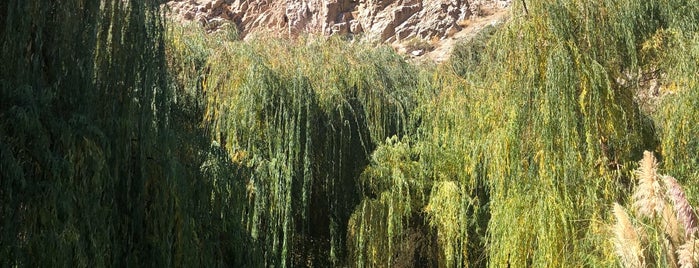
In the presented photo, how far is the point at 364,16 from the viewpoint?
23.5m

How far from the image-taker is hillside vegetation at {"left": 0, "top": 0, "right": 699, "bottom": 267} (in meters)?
4.04

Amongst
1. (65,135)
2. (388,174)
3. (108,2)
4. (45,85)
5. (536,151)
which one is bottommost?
(388,174)

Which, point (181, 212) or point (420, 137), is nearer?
point (181, 212)

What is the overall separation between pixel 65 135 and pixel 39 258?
72 cm

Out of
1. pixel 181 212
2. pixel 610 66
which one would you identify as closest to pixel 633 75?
pixel 610 66

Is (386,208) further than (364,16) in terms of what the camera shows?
No

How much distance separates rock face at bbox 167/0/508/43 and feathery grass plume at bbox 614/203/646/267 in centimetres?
1832

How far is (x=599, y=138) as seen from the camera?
5641 mm

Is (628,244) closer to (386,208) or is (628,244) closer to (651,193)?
(651,193)

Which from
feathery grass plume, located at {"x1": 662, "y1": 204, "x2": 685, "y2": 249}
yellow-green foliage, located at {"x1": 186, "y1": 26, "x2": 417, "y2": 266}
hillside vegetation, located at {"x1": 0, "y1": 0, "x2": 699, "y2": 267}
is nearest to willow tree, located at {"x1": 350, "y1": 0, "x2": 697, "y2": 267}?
hillside vegetation, located at {"x1": 0, "y1": 0, "x2": 699, "y2": 267}

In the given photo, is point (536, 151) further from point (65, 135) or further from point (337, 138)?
point (65, 135)

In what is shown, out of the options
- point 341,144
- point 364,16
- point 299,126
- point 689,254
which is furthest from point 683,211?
point 364,16

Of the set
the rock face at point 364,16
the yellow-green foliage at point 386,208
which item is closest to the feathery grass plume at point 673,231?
the yellow-green foliage at point 386,208

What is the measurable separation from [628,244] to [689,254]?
32 centimetres
